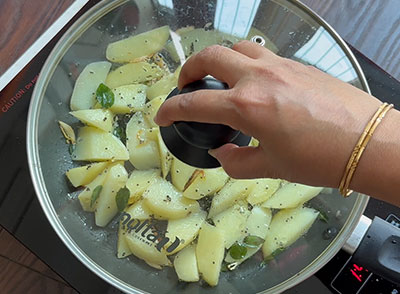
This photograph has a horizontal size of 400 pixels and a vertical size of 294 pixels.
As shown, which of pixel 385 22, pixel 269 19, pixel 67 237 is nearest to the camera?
pixel 67 237

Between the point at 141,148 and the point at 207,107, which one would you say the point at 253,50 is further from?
the point at 141,148

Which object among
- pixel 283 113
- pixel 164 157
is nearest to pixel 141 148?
pixel 164 157

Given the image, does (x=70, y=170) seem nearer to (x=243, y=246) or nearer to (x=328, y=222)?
(x=243, y=246)

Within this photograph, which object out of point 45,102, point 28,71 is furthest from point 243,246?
point 28,71

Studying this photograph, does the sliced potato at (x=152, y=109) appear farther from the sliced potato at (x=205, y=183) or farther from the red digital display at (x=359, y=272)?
the red digital display at (x=359, y=272)

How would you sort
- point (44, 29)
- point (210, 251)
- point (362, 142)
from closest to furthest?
point (362, 142), point (210, 251), point (44, 29)

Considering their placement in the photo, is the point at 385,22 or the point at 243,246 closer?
the point at 243,246

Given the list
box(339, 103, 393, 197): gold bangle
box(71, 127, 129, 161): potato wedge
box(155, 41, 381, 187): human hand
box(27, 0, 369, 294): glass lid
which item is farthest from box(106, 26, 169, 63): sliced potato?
box(339, 103, 393, 197): gold bangle

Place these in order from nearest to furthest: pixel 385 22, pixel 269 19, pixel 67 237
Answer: pixel 67 237 → pixel 269 19 → pixel 385 22
